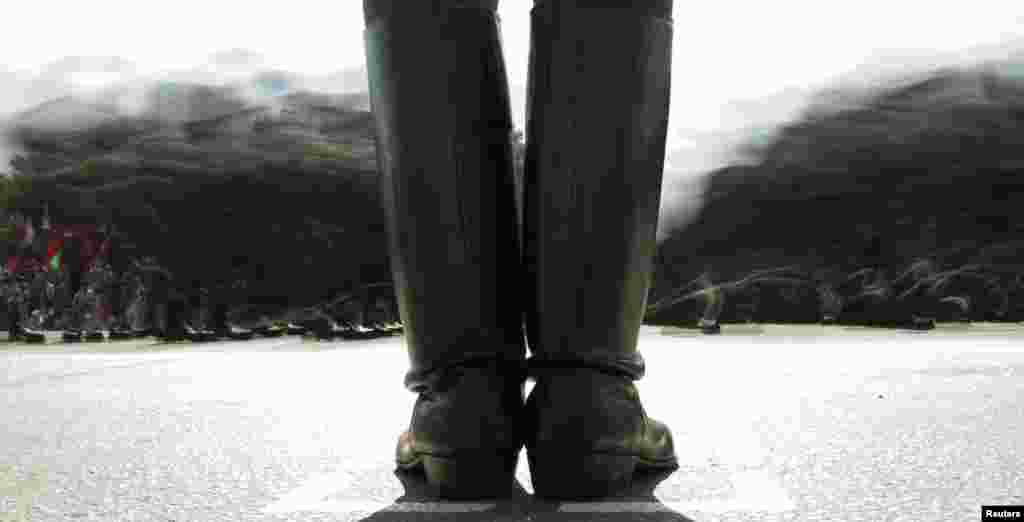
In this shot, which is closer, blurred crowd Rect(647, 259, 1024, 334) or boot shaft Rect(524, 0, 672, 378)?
boot shaft Rect(524, 0, 672, 378)

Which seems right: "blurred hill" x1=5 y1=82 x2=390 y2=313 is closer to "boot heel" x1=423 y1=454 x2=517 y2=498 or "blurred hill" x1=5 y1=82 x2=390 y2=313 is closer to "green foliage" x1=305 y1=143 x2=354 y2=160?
"green foliage" x1=305 y1=143 x2=354 y2=160

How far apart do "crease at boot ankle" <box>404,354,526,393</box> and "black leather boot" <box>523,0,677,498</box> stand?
2 centimetres

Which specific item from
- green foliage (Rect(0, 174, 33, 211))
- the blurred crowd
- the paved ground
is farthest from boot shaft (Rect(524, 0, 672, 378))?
green foliage (Rect(0, 174, 33, 211))

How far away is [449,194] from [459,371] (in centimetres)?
22

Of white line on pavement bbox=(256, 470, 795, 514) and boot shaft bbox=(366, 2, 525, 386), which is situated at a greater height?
boot shaft bbox=(366, 2, 525, 386)

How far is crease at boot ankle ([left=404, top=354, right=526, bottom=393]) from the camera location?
4.48 ft

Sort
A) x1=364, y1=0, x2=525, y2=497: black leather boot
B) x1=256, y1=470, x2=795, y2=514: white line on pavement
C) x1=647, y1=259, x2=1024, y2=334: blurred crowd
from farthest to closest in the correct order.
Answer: x1=647, y1=259, x2=1024, y2=334: blurred crowd
x1=364, y1=0, x2=525, y2=497: black leather boot
x1=256, y1=470, x2=795, y2=514: white line on pavement

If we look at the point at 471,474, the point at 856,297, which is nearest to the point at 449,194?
the point at 471,474

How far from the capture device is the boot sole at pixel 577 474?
51.3 inches

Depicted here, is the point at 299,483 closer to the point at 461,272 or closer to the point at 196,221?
the point at 461,272

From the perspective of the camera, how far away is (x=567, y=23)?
1.36m

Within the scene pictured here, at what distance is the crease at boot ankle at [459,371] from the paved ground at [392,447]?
0.47 ft

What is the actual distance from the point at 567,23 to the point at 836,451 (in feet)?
2.68

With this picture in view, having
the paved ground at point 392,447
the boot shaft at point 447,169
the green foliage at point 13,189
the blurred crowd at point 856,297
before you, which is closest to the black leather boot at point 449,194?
the boot shaft at point 447,169
